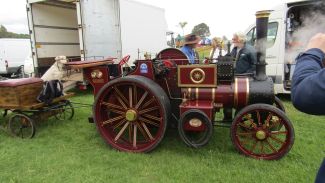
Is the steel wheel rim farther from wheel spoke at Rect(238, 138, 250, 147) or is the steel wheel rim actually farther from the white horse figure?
the white horse figure

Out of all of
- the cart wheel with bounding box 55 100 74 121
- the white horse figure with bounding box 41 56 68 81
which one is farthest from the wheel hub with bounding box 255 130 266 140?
the white horse figure with bounding box 41 56 68 81

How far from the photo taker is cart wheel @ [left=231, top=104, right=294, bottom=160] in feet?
10.9

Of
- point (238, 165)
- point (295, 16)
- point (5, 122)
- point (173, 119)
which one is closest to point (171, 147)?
point (173, 119)

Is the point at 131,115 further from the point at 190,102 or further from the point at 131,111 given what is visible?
the point at 190,102

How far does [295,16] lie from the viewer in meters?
7.53

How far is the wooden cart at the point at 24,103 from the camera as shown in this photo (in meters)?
4.73

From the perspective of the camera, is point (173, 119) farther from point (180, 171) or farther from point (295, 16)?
point (295, 16)

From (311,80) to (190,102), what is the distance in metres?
2.71

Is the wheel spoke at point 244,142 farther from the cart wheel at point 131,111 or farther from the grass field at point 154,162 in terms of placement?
the cart wheel at point 131,111

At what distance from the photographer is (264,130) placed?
3463 mm

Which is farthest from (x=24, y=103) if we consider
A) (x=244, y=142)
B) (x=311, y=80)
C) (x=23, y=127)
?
(x=311, y=80)

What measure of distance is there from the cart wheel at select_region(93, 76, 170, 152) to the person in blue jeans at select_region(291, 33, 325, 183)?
2.57 meters

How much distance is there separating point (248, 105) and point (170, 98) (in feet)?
3.43

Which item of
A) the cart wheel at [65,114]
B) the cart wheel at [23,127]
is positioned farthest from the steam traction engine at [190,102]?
the cart wheel at [65,114]
